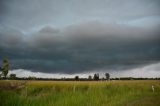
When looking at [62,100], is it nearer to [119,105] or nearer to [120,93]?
[119,105]

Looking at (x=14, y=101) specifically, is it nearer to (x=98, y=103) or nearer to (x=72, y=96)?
(x=72, y=96)

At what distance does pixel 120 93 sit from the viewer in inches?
1145

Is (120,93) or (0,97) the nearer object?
(0,97)

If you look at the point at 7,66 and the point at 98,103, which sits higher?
the point at 7,66

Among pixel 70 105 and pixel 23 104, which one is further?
A: pixel 70 105

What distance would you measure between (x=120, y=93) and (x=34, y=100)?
43.5 ft

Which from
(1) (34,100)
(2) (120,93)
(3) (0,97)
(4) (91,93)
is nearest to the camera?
(3) (0,97)

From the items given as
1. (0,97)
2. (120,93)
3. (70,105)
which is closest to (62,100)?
(70,105)

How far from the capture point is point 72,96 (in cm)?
2103

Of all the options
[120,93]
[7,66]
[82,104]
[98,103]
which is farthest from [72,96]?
[7,66]

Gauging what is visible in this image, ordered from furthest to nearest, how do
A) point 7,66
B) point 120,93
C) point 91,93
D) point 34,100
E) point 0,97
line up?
point 7,66 → point 120,93 → point 91,93 → point 34,100 → point 0,97

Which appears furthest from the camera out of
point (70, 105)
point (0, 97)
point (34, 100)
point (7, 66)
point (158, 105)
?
point (7, 66)

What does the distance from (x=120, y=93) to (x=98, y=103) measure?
7676 millimetres

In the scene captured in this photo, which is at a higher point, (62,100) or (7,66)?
(7,66)
